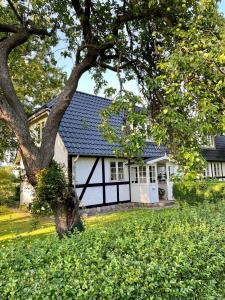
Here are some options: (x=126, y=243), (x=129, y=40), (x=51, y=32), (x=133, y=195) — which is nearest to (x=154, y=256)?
(x=126, y=243)

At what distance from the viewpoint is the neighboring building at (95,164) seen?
1492cm

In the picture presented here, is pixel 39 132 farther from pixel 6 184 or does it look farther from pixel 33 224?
pixel 33 224

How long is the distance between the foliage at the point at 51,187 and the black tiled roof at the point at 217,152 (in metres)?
16.6

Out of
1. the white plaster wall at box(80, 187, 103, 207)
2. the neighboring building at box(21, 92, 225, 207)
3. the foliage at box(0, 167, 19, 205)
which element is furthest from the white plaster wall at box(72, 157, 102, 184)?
the foliage at box(0, 167, 19, 205)

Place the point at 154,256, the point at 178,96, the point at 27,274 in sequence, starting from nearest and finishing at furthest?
1. the point at 27,274
2. the point at 154,256
3. the point at 178,96

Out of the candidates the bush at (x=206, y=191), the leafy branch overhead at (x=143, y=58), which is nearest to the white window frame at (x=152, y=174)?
the bush at (x=206, y=191)

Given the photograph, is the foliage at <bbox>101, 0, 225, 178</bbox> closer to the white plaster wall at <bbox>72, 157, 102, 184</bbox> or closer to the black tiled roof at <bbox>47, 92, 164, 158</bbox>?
the black tiled roof at <bbox>47, 92, 164, 158</bbox>

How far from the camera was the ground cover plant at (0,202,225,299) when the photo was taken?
245 centimetres

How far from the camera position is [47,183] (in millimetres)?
6590

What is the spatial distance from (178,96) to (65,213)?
383cm

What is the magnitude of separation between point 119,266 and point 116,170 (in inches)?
568

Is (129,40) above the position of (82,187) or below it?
above

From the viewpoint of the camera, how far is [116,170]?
17125 millimetres

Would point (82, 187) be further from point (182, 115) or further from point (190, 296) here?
point (190, 296)
